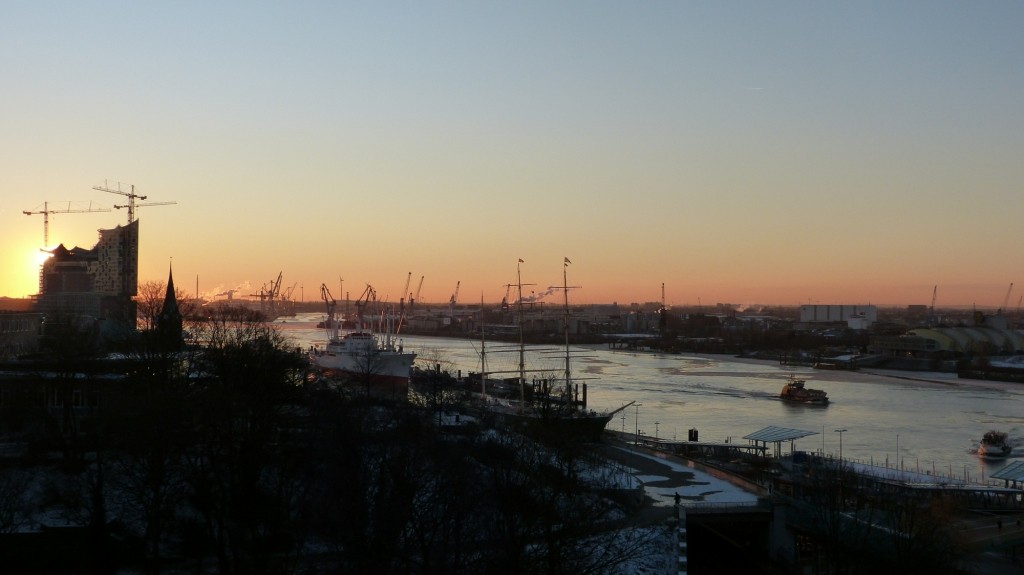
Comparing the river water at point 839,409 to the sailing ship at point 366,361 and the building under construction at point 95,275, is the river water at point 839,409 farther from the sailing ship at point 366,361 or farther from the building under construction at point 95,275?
the building under construction at point 95,275

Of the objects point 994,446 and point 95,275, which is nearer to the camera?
point 994,446

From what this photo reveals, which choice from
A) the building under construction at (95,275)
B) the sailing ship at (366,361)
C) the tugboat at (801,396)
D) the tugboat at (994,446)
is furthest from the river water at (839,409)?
the building under construction at (95,275)

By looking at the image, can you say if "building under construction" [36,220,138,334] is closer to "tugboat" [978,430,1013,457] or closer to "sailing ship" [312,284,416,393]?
"sailing ship" [312,284,416,393]

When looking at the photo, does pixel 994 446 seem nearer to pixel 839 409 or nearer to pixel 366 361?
pixel 839 409

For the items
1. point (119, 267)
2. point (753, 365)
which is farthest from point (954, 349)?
point (119, 267)

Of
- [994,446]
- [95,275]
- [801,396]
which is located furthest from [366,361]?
[95,275]

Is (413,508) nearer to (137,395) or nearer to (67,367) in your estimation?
(137,395)
